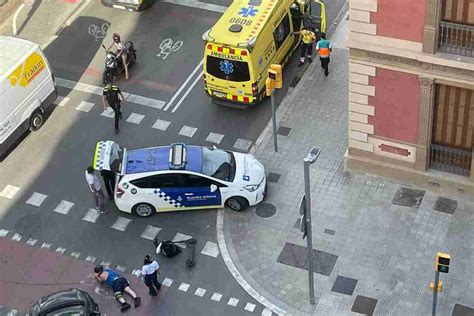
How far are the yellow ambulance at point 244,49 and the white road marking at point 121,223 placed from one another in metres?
5.71

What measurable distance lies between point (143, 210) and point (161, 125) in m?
4.40

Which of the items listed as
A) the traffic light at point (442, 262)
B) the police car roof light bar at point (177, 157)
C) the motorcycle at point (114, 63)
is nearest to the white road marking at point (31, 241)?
the police car roof light bar at point (177, 157)

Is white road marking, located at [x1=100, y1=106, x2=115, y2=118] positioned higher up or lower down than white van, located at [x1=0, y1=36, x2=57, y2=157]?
lower down

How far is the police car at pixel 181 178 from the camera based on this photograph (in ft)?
87.7

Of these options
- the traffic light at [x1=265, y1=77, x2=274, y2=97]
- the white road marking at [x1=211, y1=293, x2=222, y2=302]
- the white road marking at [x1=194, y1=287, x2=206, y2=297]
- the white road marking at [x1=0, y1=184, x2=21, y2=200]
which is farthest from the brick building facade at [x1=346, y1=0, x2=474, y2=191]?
the white road marking at [x1=0, y1=184, x2=21, y2=200]

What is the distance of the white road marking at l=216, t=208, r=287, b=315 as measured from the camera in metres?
24.6

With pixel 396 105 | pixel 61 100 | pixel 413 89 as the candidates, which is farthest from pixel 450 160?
pixel 61 100

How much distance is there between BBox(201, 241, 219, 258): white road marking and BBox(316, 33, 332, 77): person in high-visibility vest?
8340 mm

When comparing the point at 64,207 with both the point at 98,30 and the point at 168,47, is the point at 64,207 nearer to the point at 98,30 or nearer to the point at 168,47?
the point at 168,47

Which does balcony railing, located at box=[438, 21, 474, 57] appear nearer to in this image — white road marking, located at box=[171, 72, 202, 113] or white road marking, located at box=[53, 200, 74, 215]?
white road marking, located at box=[171, 72, 202, 113]

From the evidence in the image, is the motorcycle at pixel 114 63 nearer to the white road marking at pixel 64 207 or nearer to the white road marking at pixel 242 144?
the white road marking at pixel 242 144

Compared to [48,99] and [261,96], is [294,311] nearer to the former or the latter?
[261,96]

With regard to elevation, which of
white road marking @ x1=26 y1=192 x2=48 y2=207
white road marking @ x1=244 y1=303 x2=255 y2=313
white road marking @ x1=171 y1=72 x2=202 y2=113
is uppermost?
white road marking @ x1=171 y1=72 x2=202 y2=113

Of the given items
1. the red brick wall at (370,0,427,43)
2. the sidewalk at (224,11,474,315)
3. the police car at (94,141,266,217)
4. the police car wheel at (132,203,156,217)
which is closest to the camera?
the red brick wall at (370,0,427,43)
